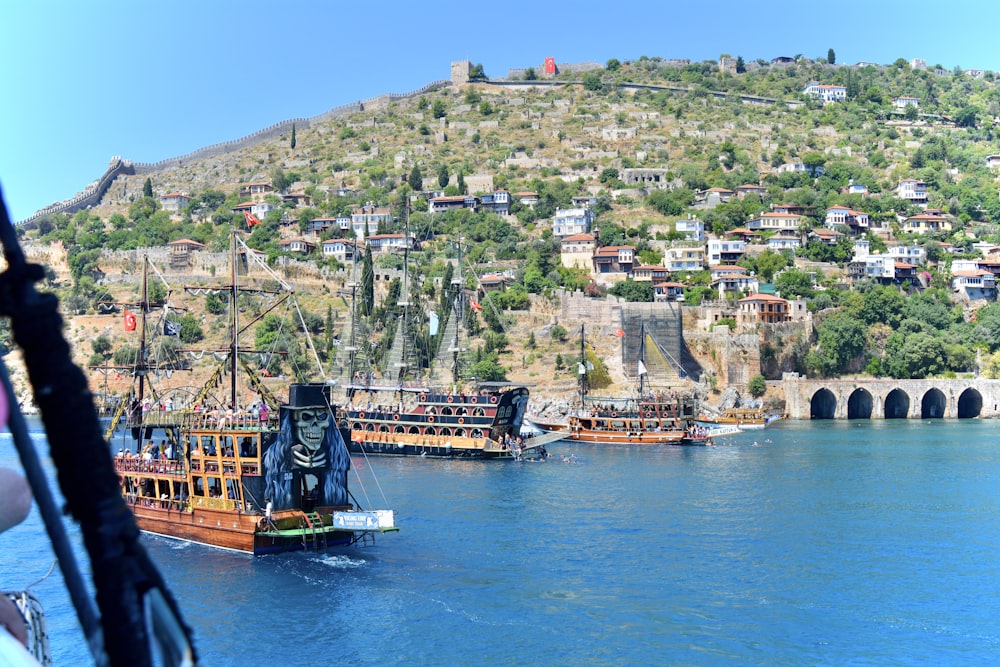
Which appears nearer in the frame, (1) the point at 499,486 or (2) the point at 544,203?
(1) the point at 499,486

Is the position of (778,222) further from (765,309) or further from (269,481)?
(269,481)

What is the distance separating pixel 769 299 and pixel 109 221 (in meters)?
71.9

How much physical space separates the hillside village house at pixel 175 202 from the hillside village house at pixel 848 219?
67.0m

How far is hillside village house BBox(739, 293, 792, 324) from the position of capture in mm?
71688

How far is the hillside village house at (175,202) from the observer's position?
113569mm

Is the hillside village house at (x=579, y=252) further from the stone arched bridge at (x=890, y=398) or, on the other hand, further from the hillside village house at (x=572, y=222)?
the stone arched bridge at (x=890, y=398)

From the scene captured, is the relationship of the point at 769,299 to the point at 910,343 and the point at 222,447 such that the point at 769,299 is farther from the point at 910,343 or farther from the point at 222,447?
the point at 222,447

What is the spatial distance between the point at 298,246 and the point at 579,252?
24801 mm

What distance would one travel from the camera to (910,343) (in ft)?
232

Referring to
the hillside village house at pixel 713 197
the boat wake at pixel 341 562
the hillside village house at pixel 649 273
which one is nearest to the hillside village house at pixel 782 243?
the hillside village house at pixel 649 273

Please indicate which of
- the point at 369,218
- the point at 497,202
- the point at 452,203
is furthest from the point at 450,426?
the point at 452,203

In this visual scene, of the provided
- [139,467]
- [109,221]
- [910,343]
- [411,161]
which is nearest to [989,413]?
[910,343]

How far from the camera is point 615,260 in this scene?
82.9 m

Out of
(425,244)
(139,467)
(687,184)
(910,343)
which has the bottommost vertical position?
(139,467)
